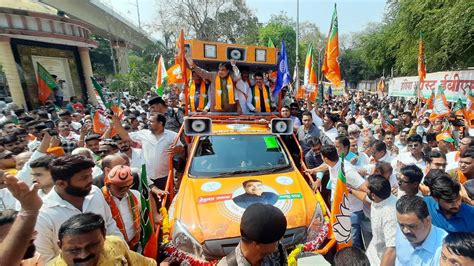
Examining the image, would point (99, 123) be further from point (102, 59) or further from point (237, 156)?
point (102, 59)

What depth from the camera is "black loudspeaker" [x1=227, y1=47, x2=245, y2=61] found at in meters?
5.23

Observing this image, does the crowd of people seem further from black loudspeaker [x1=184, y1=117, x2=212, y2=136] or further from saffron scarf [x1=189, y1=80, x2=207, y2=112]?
black loudspeaker [x1=184, y1=117, x2=212, y2=136]

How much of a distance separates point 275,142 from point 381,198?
1877 millimetres

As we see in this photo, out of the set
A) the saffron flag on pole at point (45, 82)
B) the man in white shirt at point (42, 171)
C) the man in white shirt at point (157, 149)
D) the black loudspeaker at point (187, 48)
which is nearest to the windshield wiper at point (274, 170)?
the man in white shirt at point (157, 149)

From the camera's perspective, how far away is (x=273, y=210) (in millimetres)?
1584

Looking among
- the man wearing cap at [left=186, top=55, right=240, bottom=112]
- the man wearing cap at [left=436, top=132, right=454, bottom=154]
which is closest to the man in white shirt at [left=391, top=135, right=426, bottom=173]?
the man wearing cap at [left=436, top=132, right=454, bottom=154]

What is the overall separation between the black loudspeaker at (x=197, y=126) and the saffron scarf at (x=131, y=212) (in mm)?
1460

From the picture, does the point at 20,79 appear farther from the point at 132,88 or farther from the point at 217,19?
the point at 217,19

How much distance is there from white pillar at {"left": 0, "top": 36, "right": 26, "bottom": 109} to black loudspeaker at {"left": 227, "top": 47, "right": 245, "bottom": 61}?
12.2 m

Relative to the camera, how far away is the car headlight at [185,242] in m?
2.97

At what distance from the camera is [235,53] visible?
5.24m

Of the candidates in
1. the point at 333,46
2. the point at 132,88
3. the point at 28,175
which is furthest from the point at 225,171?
the point at 132,88

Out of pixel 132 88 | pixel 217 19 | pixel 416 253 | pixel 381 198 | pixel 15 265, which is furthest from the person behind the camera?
pixel 217 19

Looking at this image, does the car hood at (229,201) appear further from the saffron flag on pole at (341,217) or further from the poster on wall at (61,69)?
the poster on wall at (61,69)
